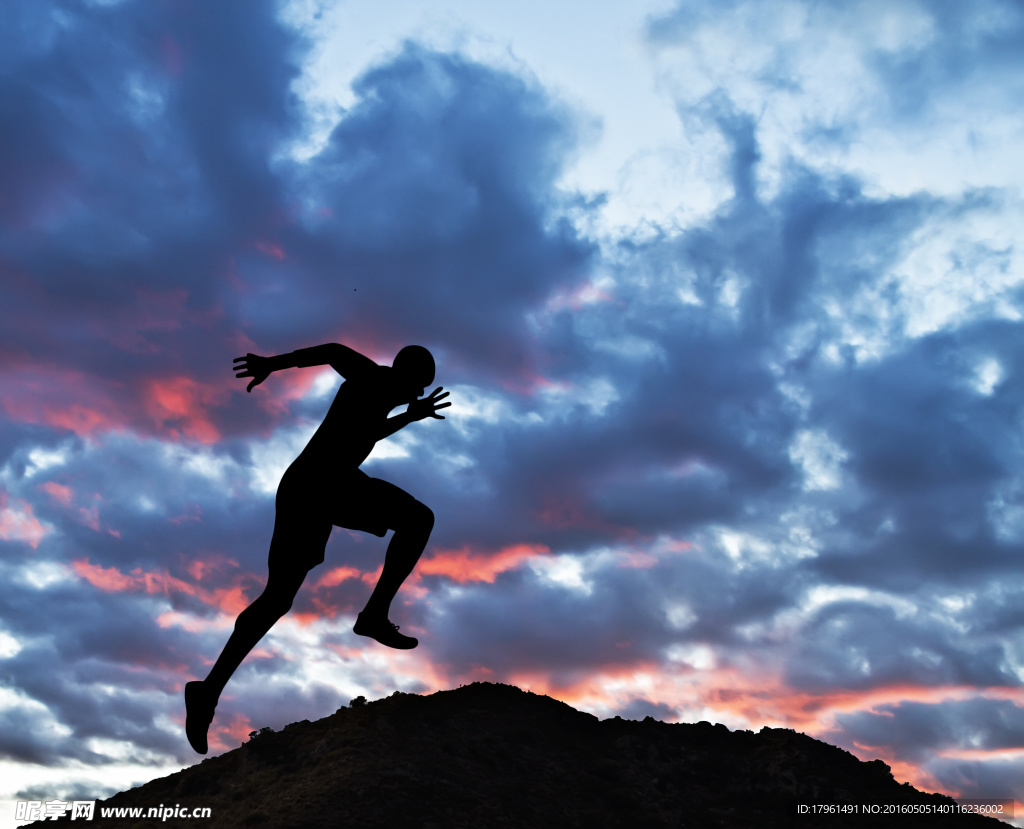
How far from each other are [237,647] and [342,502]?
236 cm

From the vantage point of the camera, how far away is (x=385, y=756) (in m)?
14.6

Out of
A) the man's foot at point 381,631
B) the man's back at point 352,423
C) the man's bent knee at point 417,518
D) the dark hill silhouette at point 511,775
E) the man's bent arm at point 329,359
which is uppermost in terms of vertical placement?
the man's bent arm at point 329,359

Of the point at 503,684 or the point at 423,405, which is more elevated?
the point at 423,405

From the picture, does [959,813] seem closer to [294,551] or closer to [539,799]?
[539,799]

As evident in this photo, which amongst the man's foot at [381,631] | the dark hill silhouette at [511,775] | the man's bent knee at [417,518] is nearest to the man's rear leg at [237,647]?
the man's foot at [381,631]

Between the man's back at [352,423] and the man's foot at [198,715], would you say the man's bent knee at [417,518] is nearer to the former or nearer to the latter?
the man's back at [352,423]

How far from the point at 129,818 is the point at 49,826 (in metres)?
1.51

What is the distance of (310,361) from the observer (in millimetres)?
12250

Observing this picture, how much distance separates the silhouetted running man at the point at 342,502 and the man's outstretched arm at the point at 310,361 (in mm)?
13

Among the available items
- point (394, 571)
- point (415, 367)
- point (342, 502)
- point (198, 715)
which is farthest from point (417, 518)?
point (198, 715)

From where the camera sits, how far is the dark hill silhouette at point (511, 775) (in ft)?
43.5

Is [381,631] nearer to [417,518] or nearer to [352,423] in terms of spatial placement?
[417,518]

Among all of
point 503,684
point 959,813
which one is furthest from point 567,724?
point 959,813

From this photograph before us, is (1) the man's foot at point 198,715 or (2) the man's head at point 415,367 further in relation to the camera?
(2) the man's head at point 415,367
